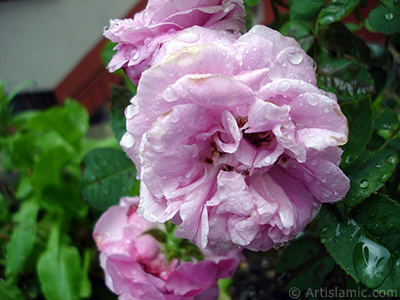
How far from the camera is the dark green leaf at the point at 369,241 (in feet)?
1.06

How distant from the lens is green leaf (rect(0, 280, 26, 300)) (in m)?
0.57

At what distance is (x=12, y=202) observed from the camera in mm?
962

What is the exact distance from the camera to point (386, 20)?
0.41 m

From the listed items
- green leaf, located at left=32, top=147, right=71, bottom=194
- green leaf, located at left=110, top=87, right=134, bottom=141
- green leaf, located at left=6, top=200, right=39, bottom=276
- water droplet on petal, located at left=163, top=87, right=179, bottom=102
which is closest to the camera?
water droplet on petal, located at left=163, top=87, right=179, bottom=102

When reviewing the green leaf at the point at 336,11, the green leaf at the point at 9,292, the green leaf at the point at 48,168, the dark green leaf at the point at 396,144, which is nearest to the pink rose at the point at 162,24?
the green leaf at the point at 336,11

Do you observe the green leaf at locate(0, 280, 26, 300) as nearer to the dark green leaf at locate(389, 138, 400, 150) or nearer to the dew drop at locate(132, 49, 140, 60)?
the dew drop at locate(132, 49, 140, 60)

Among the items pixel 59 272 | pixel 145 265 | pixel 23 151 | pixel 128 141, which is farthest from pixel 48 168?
pixel 128 141

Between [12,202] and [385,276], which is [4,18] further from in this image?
[385,276]

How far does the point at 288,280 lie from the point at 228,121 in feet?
1.13

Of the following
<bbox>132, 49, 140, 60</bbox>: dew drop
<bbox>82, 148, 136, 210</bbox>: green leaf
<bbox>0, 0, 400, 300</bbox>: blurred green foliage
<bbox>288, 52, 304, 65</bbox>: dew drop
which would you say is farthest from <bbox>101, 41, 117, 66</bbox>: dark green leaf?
<bbox>288, 52, 304, 65</bbox>: dew drop

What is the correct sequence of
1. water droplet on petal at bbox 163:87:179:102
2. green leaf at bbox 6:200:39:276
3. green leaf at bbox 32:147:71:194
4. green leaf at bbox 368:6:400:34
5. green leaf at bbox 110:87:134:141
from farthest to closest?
green leaf at bbox 32:147:71:194 < green leaf at bbox 6:200:39:276 < green leaf at bbox 110:87:134:141 < green leaf at bbox 368:6:400:34 < water droplet on petal at bbox 163:87:179:102

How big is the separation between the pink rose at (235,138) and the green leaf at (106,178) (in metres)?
0.24

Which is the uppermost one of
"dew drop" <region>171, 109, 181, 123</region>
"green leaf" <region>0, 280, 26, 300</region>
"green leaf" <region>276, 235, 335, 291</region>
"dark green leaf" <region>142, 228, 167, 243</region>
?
"dew drop" <region>171, 109, 181, 123</region>

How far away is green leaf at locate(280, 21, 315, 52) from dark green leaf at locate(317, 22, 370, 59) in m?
0.01
